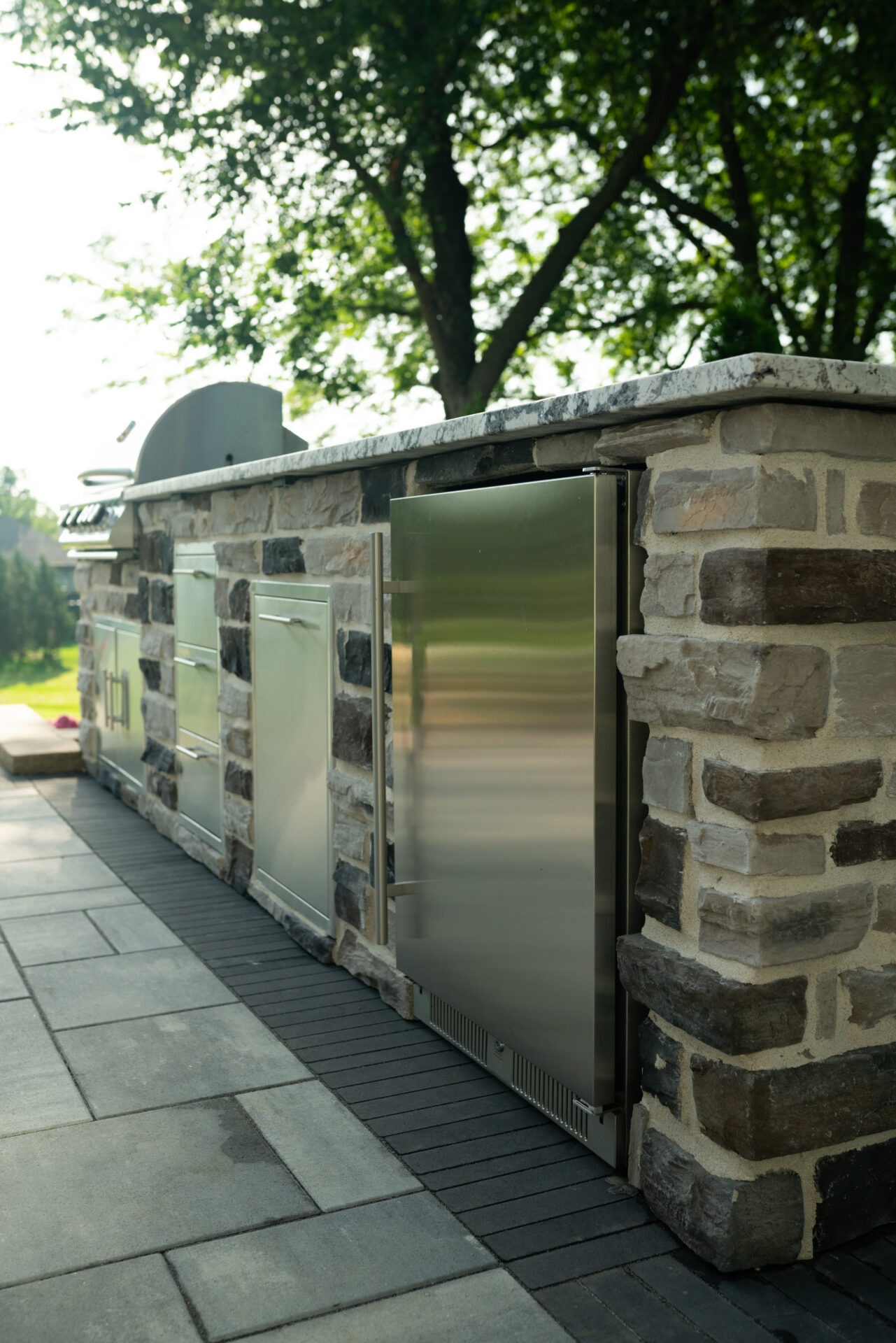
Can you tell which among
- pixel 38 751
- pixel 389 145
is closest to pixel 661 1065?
pixel 38 751

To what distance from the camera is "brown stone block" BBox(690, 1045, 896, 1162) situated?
2221 millimetres

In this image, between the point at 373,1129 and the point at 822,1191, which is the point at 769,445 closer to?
the point at 822,1191

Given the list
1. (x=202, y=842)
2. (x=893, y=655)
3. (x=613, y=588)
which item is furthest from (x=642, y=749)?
(x=202, y=842)

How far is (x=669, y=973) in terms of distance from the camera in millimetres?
2357

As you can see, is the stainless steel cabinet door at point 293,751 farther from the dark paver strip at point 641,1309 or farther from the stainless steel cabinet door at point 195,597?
the dark paver strip at point 641,1309

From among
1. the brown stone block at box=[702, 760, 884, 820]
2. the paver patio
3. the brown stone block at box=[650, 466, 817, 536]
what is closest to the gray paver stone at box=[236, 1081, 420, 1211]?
the paver patio

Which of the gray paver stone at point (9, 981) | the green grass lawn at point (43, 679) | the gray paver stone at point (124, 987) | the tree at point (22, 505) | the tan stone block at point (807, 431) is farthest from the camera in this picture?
the tree at point (22, 505)

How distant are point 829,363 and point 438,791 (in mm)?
1560

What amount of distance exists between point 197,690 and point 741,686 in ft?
11.9

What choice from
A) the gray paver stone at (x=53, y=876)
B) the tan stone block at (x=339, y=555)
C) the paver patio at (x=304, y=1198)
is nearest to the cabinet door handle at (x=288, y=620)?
the tan stone block at (x=339, y=555)

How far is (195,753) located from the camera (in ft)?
17.9

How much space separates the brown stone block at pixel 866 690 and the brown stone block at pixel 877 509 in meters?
0.22

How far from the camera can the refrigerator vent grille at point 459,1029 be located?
10.3ft

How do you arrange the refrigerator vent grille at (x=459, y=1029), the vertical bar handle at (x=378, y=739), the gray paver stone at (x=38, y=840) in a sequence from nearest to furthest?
the refrigerator vent grille at (x=459, y=1029), the vertical bar handle at (x=378, y=739), the gray paver stone at (x=38, y=840)
